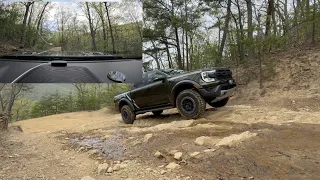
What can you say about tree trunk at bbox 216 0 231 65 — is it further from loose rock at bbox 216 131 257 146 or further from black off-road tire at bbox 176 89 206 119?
loose rock at bbox 216 131 257 146

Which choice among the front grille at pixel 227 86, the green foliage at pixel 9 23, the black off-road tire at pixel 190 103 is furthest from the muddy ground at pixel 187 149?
the green foliage at pixel 9 23

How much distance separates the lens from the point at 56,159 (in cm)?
439

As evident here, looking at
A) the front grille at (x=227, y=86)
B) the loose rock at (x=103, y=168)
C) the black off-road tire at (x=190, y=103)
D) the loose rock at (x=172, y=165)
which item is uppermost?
the front grille at (x=227, y=86)

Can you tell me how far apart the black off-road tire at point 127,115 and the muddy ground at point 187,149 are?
0.77 metres

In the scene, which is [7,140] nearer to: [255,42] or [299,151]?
[299,151]

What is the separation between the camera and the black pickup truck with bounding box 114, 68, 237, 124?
18.9 feet

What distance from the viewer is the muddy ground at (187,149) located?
10.1 feet

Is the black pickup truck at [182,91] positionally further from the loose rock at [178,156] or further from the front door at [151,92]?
the loose rock at [178,156]

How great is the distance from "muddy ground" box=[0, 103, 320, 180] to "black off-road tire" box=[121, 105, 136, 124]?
0.77 metres

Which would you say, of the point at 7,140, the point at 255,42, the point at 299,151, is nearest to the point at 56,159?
the point at 7,140

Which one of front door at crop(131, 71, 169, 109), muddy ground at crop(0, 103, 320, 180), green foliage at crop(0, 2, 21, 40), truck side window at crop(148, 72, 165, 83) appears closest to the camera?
muddy ground at crop(0, 103, 320, 180)

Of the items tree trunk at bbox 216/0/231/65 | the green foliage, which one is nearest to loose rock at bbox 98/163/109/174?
the green foliage

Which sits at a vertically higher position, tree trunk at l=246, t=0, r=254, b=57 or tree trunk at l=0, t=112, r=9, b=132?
tree trunk at l=246, t=0, r=254, b=57

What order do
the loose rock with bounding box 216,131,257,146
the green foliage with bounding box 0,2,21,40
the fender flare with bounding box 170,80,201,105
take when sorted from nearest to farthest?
the loose rock with bounding box 216,131,257,146 < the fender flare with bounding box 170,80,201,105 < the green foliage with bounding box 0,2,21,40
